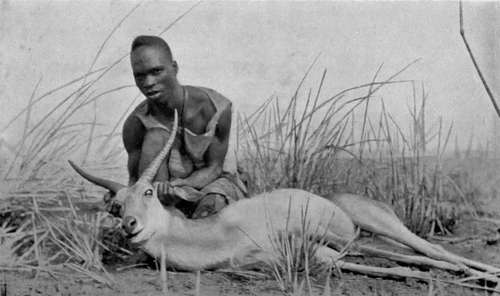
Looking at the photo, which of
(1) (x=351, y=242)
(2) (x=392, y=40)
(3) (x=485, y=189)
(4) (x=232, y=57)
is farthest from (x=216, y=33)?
(3) (x=485, y=189)

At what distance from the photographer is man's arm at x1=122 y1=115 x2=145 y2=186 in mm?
4391

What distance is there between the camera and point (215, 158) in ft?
14.3

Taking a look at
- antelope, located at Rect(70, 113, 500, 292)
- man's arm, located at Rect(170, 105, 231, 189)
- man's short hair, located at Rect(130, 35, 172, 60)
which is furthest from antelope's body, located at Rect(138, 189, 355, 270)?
man's short hair, located at Rect(130, 35, 172, 60)

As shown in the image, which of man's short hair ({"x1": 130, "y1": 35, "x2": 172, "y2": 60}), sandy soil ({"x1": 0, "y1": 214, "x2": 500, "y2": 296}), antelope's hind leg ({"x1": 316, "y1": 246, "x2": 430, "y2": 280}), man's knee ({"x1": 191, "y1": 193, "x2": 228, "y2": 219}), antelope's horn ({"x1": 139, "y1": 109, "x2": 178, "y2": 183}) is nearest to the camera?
sandy soil ({"x1": 0, "y1": 214, "x2": 500, "y2": 296})

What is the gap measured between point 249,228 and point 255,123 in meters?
0.73

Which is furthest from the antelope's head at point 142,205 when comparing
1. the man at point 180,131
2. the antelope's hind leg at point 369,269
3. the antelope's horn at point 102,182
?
the antelope's hind leg at point 369,269

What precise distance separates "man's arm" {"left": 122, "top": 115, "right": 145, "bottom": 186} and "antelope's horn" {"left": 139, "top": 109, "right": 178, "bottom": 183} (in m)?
0.24

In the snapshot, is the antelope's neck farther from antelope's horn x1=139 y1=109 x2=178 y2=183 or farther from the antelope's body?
antelope's horn x1=139 y1=109 x2=178 y2=183

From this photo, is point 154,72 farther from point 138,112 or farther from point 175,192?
point 175,192

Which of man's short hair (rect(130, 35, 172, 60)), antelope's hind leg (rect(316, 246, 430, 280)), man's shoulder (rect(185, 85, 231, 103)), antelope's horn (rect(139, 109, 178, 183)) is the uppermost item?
man's short hair (rect(130, 35, 172, 60))

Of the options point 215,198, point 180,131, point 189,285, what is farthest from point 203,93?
point 189,285

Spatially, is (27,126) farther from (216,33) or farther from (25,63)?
(216,33)

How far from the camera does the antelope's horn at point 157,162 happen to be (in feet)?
13.5

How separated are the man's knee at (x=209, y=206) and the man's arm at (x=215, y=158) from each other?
0.09 meters
